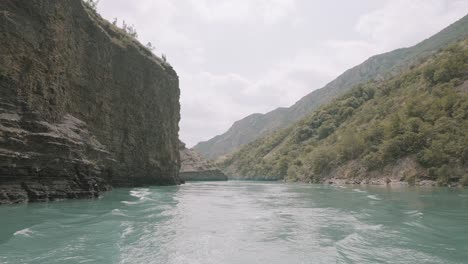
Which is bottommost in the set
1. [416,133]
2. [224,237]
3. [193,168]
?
[224,237]

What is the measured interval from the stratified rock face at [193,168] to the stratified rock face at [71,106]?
2048 inches

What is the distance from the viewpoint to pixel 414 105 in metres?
83.3

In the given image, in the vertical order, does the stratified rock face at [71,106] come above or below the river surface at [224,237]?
above

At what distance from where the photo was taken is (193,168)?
119 metres

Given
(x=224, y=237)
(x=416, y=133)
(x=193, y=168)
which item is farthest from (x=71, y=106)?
(x=193, y=168)

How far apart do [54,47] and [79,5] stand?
1134 centimetres

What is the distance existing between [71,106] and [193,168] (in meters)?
81.1

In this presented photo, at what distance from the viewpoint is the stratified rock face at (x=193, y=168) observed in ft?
384

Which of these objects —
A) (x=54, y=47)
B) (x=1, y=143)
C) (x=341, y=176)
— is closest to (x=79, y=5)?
(x=54, y=47)

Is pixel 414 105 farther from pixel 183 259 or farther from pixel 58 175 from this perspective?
pixel 183 259

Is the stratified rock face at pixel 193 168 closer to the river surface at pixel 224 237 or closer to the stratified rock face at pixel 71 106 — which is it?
the stratified rock face at pixel 71 106

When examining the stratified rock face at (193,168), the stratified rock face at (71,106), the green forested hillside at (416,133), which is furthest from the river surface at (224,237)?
the stratified rock face at (193,168)

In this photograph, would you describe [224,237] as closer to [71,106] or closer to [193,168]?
[71,106]

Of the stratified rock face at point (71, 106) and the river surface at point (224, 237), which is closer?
the river surface at point (224, 237)
